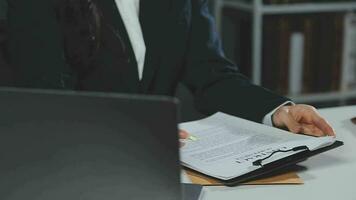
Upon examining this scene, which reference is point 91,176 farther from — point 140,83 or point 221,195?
point 140,83

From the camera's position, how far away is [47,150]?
60cm

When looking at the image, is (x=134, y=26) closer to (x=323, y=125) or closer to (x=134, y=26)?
(x=134, y=26)

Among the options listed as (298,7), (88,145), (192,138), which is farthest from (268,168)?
(298,7)

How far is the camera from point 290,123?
1.05 m

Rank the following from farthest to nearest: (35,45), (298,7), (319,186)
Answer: (298,7)
(35,45)
(319,186)

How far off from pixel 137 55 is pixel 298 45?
1192 mm

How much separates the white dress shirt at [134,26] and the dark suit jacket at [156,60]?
1cm

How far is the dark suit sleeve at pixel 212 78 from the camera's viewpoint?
46.8 inches

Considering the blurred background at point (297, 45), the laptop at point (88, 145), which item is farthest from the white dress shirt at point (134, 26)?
the blurred background at point (297, 45)

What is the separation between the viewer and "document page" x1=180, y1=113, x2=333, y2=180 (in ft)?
2.85

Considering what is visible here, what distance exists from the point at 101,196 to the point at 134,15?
0.75 meters

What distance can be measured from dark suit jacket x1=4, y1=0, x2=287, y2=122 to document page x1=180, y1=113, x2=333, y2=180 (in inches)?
4.7

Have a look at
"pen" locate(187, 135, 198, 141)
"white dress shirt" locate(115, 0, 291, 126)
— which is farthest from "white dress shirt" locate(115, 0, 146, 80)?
"pen" locate(187, 135, 198, 141)

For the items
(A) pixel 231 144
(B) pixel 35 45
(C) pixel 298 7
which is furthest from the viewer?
(C) pixel 298 7
